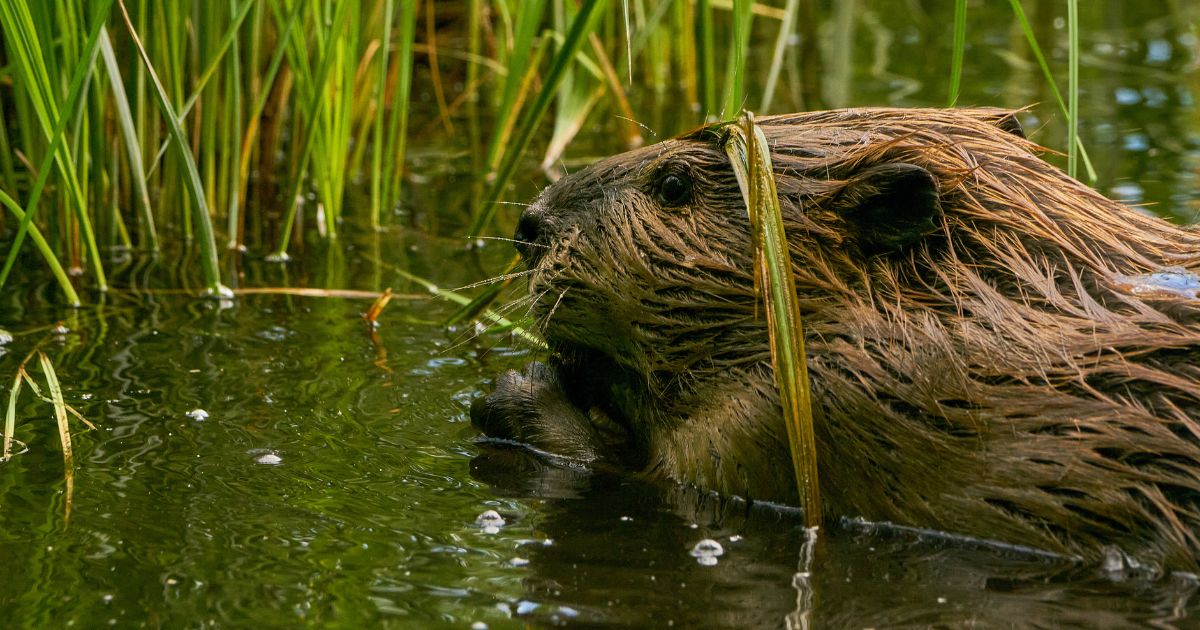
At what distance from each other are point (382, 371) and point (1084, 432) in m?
2.48

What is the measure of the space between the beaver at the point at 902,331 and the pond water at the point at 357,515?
0.14 meters

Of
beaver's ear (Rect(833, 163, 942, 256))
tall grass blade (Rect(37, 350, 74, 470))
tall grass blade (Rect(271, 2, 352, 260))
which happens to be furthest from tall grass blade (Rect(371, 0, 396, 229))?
beaver's ear (Rect(833, 163, 942, 256))

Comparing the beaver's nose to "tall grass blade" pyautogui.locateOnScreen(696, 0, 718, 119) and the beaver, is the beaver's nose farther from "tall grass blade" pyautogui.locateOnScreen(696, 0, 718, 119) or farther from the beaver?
"tall grass blade" pyautogui.locateOnScreen(696, 0, 718, 119)

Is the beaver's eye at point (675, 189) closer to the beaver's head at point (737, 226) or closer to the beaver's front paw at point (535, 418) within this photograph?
the beaver's head at point (737, 226)

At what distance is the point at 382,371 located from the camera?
5.16 meters

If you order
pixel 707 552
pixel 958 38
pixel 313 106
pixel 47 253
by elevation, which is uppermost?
pixel 958 38

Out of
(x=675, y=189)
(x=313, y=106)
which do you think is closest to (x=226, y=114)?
(x=313, y=106)

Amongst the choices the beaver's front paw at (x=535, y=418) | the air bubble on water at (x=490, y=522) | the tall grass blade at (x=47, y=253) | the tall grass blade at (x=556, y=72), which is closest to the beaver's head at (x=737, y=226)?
the beaver's front paw at (x=535, y=418)

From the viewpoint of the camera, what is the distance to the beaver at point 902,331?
3598mm

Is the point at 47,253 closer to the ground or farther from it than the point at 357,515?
farther from it

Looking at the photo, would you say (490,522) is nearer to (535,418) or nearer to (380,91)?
(535,418)

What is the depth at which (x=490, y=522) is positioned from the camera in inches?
153

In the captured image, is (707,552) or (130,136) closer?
(707,552)

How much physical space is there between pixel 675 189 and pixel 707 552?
44.8 inches
